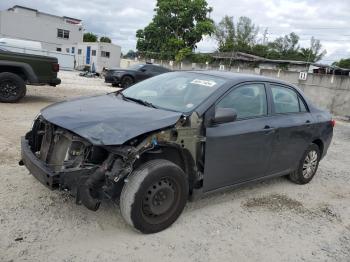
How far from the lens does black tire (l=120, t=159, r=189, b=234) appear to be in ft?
11.5

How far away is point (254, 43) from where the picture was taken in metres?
67.6

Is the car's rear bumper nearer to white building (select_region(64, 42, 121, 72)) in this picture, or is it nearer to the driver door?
the driver door

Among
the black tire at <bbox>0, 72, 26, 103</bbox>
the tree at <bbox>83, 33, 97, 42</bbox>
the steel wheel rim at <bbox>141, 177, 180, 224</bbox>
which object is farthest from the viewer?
the tree at <bbox>83, 33, 97, 42</bbox>

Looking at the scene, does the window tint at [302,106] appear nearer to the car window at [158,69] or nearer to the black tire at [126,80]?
the black tire at [126,80]

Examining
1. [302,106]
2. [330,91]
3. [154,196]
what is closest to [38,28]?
[330,91]

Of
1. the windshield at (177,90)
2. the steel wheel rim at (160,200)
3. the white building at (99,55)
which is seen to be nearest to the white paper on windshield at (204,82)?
the windshield at (177,90)

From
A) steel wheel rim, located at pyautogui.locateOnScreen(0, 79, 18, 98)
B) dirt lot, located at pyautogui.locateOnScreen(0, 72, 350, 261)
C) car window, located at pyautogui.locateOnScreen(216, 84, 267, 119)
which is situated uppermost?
car window, located at pyautogui.locateOnScreen(216, 84, 267, 119)

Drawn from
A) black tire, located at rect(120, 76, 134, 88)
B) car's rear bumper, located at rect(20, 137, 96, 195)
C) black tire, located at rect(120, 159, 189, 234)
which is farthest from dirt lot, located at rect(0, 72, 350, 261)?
black tire, located at rect(120, 76, 134, 88)

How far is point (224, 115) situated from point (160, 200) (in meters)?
1.11

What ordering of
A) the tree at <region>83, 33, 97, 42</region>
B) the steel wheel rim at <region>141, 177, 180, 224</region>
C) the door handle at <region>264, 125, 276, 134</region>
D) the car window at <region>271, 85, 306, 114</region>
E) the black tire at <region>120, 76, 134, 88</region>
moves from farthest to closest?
1. the tree at <region>83, 33, 97, 42</region>
2. the black tire at <region>120, 76, 134, 88</region>
3. the car window at <region>271, 85, 306, 114</region>
4. the door handle at <region>264, 125, 276, 134</region>
5. the steel wheel rim at <region>141, 177, 180, 224</region>

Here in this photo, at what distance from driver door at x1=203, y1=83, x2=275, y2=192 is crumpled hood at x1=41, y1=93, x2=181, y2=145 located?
0.60 meters

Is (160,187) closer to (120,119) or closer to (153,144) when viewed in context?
(153,144)

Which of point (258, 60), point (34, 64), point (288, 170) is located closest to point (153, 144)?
point (288, 170)

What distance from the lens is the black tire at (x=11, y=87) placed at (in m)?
9.70
